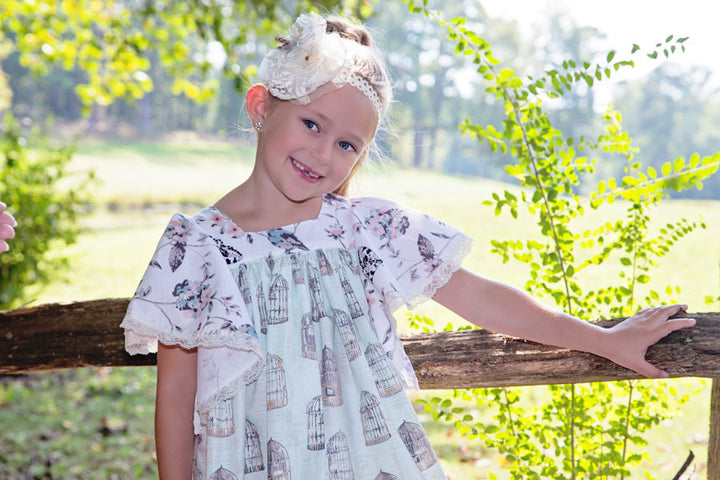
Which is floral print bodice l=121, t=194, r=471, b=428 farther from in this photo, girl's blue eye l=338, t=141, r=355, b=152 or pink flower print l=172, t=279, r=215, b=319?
girl's blue eye l=338, t=141, r=355, b=152

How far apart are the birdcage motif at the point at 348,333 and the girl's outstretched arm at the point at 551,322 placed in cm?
28

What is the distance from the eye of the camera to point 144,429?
477 cm

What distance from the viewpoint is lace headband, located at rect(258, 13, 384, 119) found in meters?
1.77

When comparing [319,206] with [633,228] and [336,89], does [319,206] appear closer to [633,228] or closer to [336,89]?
[336,89]

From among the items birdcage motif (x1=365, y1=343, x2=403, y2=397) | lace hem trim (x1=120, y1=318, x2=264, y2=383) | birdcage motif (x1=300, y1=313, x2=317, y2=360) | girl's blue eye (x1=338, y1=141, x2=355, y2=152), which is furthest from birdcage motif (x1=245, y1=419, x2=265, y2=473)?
girl's blue eye (x1=338, y1=141, x2=355, y2=152)

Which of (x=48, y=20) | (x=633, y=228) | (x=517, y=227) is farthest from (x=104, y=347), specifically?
(x=517, y=227)

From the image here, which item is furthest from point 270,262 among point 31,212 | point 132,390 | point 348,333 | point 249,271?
point 31,212

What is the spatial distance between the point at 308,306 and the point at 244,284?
18 centimetres

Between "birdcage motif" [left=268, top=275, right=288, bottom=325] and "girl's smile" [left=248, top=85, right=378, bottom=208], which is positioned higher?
"girl's smile" [left=248, top=85, right=378, bottom=208]

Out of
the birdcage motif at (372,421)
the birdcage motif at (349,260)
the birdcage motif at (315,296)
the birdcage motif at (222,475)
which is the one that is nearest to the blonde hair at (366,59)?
the birdcage motif at (349,260)

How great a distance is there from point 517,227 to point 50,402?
9.84 meters

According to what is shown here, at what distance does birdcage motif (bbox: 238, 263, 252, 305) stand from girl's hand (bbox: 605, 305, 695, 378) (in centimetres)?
97

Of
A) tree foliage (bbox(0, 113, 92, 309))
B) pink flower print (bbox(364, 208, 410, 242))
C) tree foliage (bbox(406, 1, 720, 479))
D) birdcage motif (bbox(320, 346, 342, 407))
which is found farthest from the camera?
tree foliage (bbox(0, 113, 92, 309))

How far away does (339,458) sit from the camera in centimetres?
163
